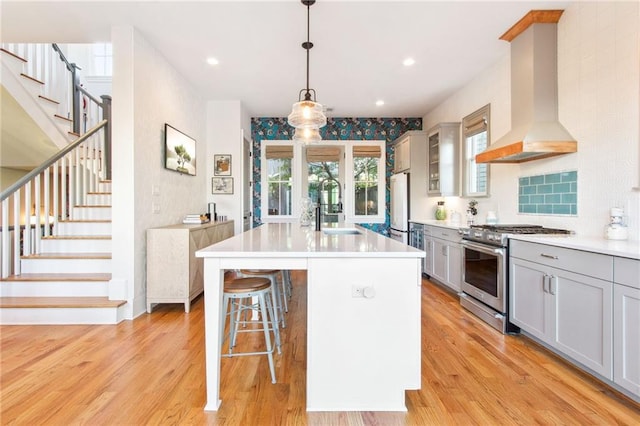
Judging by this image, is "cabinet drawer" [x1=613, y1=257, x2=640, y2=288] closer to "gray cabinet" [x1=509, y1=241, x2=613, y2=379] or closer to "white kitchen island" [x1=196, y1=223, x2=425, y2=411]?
"gray cabinet" [x1=509, y1=241, x2=613, y2=379]

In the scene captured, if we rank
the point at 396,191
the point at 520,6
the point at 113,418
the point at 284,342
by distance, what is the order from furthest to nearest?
the point at 396,191 → the point at 520,6 → the point at 284,342 → the point at 113,418

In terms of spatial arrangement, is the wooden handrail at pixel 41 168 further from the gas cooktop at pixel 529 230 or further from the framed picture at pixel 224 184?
the gas cooktop at pixel 529 230

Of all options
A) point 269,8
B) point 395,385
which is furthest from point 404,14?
point 395,385

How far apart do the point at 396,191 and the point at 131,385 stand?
485cm

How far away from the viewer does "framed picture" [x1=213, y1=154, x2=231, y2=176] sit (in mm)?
5477

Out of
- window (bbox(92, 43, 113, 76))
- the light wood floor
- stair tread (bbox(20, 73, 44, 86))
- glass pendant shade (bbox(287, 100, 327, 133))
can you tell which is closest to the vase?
glass pendant shade (bbox(287, 100, 327, 133))

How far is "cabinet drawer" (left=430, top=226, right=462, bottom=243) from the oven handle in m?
0.25

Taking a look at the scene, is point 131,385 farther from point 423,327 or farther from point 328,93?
point 328,93

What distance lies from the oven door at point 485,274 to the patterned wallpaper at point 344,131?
118 inches

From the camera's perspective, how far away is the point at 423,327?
295 centimetres

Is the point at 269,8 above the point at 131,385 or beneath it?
above

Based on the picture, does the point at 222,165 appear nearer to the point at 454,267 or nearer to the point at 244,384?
the point at 454,267

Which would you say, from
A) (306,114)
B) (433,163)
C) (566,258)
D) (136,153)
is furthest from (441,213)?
(136,153)

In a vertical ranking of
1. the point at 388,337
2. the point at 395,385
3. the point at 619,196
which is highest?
the point at 619,196
